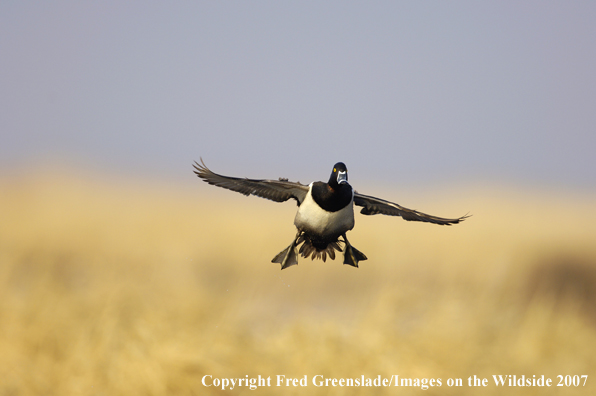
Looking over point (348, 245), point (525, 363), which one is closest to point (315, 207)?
point (348, 245)

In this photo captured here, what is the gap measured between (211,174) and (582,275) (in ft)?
111

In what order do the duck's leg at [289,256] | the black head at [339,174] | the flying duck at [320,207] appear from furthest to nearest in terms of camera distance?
the duck's leg at [289,256]
the flying duck at [320,207]
the black head at [339,174]

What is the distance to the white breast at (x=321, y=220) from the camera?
320 inches

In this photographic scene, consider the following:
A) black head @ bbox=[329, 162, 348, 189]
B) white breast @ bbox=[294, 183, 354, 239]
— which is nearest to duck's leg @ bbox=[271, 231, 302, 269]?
white breast @ bbox=[294, 183, 354, 239]

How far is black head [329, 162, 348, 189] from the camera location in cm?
730

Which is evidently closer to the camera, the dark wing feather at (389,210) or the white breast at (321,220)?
the white breast at (321,220)

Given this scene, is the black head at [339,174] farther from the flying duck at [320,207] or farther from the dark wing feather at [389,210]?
the dark wing feather at [389,210]

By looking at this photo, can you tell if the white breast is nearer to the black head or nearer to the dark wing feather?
the black head

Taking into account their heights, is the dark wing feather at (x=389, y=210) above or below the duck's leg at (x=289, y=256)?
above

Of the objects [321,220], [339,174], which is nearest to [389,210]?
[321,220]

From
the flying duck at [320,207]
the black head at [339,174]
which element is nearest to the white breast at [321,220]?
the flying duck at [320,207]

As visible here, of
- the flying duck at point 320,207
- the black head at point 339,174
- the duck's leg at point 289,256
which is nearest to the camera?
the black head at point 339,174

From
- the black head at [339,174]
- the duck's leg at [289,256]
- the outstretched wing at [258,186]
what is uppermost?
the outstretched wing at [258,186]

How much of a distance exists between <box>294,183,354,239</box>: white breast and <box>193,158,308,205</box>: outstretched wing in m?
0.49
